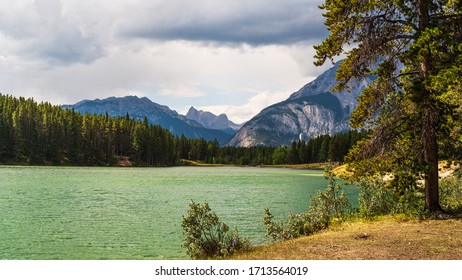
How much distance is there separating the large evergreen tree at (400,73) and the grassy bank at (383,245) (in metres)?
3.11

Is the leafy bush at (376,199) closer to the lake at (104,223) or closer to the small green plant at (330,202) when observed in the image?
the small green plant at (330,202)

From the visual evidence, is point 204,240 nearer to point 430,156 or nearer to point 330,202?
point 330,202

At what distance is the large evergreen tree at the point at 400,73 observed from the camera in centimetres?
2192

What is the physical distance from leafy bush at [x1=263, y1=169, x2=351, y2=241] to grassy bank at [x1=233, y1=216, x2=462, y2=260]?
9.56 ft

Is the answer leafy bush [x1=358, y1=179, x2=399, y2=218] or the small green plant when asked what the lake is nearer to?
the small green plant

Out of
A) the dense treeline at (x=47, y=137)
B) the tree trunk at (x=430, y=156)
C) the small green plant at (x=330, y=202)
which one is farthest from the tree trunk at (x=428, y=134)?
the dense treeline at (x=47, y=137)

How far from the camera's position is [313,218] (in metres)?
25.6

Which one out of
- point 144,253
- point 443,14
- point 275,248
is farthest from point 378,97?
point 144,253

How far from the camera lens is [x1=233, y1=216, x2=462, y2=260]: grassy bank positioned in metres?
15.3

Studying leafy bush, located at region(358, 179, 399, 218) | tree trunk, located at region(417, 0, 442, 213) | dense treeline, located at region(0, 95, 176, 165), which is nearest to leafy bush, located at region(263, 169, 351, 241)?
leafy bush, located at region(358, 179, 399, 218)

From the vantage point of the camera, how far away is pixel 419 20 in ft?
76.9

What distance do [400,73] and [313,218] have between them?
410 inches
